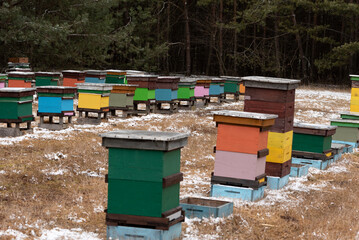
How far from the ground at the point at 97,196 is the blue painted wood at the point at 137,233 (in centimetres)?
23

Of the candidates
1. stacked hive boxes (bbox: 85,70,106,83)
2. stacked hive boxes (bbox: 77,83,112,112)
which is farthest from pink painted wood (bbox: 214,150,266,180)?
stacked hive boxes (bbox: 85,70,106,83)

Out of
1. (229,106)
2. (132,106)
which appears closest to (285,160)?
(132,106)

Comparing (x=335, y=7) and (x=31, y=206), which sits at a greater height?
(x=335, y=7)

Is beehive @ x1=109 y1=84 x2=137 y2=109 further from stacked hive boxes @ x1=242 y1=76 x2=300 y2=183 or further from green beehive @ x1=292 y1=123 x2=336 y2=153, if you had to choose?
stacked hive boxes @ x1=242 y1=76 x2=300 y2=183

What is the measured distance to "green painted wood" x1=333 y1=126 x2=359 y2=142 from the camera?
12547 millimetres

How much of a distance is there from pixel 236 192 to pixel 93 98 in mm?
6495

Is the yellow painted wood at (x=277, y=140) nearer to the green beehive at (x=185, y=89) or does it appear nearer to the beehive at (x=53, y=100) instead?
the beehive at (x=53, y=100)

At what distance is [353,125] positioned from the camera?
40.8ft

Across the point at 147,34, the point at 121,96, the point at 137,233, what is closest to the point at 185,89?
the point at 121,96

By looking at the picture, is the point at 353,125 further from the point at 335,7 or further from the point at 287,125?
the point at 335,7

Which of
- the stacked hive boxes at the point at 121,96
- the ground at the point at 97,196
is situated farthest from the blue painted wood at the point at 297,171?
the stacked hive boxes at the point at 121,96

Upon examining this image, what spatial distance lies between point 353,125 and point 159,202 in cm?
832

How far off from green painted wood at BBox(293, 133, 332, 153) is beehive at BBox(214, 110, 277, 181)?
293 centimetres

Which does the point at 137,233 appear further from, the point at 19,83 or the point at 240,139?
the point at 19,83
